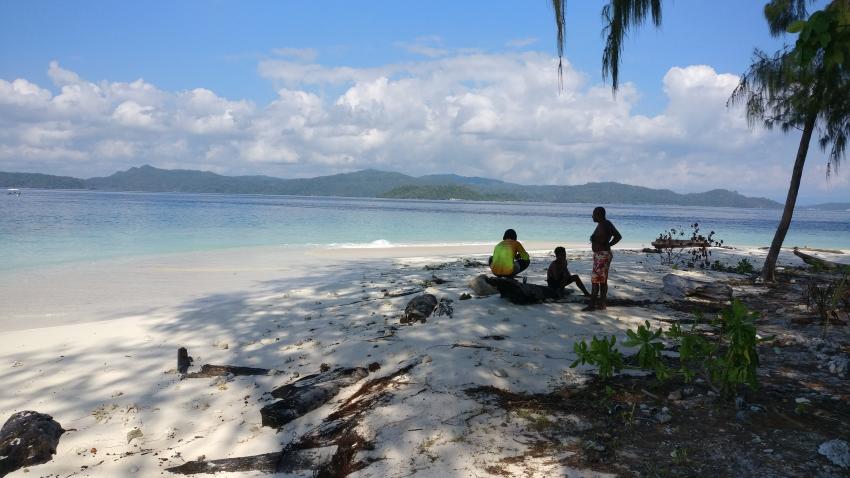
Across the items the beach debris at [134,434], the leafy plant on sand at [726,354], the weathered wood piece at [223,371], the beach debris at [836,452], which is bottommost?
the beach debris at [134,434]

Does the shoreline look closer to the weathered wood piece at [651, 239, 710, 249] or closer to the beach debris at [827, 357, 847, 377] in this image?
the weathered wood piece at [651, 239, 710, 249]

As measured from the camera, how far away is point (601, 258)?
781cm

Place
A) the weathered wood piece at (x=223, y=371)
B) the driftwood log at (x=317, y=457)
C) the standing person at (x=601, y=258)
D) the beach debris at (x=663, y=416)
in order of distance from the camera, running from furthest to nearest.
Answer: the standing person at (x=601, y=258) → the weathered wood piece at (x=223, y=371) → the beach debris at (x=663, y=416) → the driftwood log at (x=317, y=457)

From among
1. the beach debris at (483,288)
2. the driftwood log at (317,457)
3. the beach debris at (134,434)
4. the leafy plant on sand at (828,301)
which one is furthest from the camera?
the beach debris at (483,288)

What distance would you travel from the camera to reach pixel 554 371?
16.4 ft

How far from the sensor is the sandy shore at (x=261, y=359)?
3.91 meters

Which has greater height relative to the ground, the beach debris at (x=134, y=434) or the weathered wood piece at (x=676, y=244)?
the weathered wood piece at (x=676, y=244)

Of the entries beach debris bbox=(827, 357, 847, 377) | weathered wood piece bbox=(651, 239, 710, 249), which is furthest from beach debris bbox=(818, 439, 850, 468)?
weathered wood piece bbox=(651, 239, 710, 249)

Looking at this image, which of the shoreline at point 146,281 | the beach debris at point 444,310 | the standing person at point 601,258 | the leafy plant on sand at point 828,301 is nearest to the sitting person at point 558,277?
the standing person at point 601,258

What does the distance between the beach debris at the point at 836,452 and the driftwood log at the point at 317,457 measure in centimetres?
300

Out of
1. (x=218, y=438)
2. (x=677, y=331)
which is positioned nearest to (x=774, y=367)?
(x=677, y=331)

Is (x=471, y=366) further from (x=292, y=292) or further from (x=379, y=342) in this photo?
(x=292, y=292)

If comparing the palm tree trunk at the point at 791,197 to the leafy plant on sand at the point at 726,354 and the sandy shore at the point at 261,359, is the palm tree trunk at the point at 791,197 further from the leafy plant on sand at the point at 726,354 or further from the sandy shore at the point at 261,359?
the leafy plant on sand at the point at 726,354

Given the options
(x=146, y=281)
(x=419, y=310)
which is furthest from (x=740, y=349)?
(x=146, y=281)
